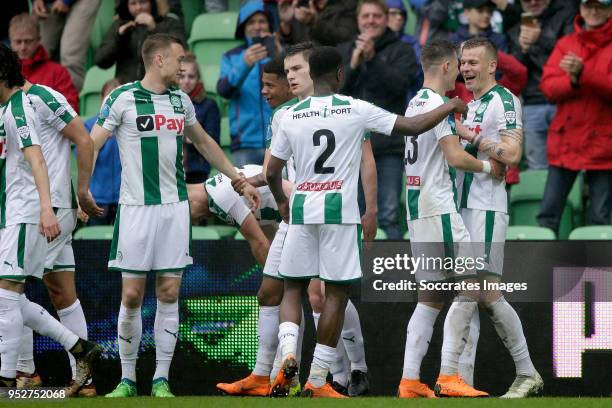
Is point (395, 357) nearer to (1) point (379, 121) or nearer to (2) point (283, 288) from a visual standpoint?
(2) point (283, 288)

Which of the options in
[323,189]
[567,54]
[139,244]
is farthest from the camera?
[567,54]

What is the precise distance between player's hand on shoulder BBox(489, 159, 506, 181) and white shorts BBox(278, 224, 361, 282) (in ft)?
3.81

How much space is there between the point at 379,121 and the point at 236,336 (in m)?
2.26

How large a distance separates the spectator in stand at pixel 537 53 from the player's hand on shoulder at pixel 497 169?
3.49 metres

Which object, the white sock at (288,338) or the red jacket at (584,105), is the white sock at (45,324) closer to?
the white sock at (288,338)

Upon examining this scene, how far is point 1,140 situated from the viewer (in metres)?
8.13

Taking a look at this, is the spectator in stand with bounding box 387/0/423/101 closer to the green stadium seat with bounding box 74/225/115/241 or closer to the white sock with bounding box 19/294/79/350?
the green stadium seat with bounding box 74/225/115/241

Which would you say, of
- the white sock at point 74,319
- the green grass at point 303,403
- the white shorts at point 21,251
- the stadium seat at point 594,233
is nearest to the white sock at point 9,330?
the white shorts at point 21,251

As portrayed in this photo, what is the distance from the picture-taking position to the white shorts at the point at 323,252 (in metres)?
7.90

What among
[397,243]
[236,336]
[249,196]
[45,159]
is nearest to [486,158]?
[397,243]

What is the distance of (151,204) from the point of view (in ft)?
28.0

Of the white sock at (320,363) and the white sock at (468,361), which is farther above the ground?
the white sock at (320,363)

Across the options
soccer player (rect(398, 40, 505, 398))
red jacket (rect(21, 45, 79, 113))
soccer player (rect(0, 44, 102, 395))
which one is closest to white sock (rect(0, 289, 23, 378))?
soccer player (rect(0, 44, 102, 395))

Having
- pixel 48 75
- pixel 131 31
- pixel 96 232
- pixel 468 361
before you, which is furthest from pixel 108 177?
pixel 468 361
